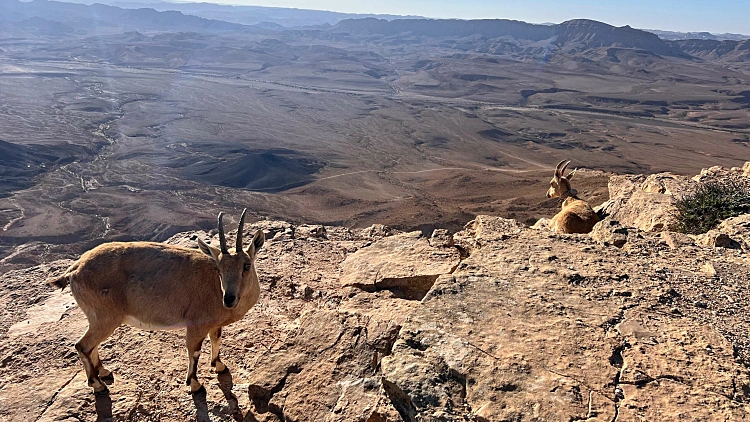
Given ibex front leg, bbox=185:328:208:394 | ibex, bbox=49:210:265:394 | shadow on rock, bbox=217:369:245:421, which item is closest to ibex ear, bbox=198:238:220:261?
ibex, bbox=49:210:265:394

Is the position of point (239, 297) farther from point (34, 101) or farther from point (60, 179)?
point (34, 101)

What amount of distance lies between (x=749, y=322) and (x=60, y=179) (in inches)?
1823

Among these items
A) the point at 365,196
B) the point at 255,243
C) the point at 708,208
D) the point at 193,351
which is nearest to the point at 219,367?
the point at 193,351

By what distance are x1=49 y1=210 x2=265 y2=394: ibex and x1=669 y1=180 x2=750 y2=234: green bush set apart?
8.31 meters

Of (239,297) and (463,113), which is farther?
(463,113)

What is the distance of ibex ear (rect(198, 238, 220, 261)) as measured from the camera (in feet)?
19.7

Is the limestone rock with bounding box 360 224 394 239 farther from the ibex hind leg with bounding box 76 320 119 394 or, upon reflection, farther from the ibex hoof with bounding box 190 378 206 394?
the ibex hind leg with bounding box 76 320 119 394

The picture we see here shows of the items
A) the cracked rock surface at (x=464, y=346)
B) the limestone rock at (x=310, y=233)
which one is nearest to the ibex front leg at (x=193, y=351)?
the cracked rock surface at (x=464, y=346)

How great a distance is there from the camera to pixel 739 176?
12.7 metres

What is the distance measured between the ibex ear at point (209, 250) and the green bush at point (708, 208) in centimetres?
862

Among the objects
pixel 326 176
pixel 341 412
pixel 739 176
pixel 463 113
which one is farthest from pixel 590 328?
pixel 463 113

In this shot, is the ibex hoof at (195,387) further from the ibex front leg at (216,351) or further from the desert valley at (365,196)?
the ibex front leg at (216,351)

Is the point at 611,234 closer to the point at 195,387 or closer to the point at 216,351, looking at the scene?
the point at 216,351

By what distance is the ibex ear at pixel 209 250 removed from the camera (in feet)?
19.7
